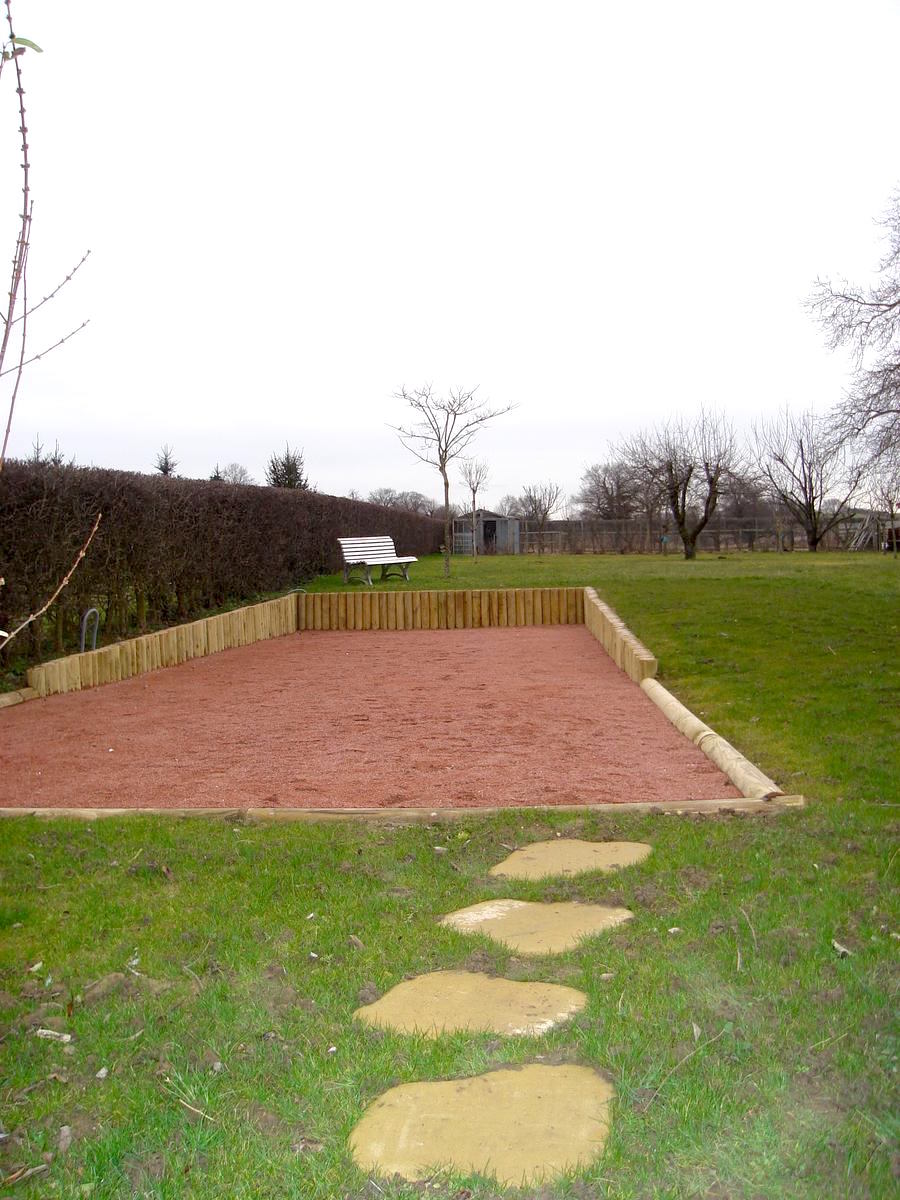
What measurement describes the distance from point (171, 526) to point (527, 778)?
7.40 meters

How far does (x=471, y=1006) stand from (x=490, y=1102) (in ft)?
1.67

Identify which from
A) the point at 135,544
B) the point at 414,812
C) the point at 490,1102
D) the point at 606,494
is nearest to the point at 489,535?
the point at 606,494

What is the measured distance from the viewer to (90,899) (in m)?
3.47

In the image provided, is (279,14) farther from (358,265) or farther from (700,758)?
(358,265)

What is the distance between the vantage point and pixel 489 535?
144ft

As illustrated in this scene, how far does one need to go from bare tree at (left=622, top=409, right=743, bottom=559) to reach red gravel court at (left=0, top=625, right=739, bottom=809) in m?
26.3

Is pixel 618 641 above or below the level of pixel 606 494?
below

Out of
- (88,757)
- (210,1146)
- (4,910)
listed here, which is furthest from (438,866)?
(88,757)

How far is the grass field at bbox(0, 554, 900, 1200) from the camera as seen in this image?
1923 mm

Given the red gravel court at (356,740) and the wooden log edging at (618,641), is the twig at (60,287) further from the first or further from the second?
the wooden log edging at (618,641)

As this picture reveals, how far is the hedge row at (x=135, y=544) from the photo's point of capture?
28.6 ft

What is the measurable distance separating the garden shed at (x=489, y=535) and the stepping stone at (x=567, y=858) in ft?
120

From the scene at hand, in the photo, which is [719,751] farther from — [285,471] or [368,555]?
[285,471]

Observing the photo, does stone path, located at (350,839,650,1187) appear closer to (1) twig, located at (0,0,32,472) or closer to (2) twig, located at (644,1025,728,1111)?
(2) twig, located at (644,1025,728,1111)
